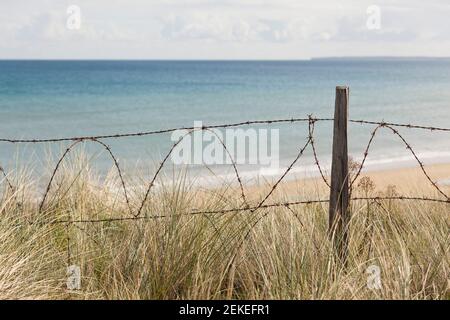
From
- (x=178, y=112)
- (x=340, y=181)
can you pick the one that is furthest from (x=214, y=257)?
(x=178, y=112)

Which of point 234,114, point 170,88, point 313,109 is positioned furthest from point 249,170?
point 170,88

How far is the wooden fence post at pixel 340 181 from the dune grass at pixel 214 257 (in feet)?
0.31

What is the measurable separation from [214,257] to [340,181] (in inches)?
36.0

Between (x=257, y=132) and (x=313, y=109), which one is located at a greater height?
(x=313, y=109)

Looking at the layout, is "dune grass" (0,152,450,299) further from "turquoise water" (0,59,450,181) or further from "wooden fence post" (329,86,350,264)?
"turquoise water" (0,59,450,181)

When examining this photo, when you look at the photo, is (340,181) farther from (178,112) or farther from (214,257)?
(178,112)

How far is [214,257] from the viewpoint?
385 centimetres

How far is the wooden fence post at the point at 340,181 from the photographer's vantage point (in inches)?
160

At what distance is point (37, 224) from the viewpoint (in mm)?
4707

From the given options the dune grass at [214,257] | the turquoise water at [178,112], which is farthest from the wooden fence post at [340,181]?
the turquoise water at [178,112]

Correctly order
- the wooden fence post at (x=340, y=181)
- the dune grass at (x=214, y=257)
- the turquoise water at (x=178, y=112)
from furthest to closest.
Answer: the turquoise water at (x=178, y=112) < the wooden fence post at (x=340, y=181) < the dune grass at (x=214, y=257)

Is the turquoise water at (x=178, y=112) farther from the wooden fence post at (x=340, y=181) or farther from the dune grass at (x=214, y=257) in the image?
the wooden fence post at (x=340, y=181)
